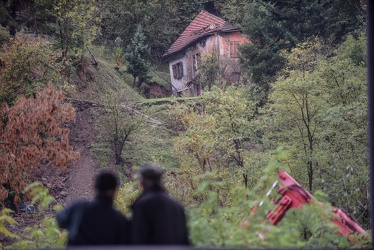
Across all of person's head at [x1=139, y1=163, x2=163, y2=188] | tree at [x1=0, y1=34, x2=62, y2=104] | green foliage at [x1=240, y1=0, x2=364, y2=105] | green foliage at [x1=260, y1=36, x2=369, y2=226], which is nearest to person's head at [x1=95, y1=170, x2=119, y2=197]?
person's head at [x1=139, y1=163, x2=163, y2=188]

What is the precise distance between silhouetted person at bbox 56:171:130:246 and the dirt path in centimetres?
1969

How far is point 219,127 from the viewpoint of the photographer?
21797mm

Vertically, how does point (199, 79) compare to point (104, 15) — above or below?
below

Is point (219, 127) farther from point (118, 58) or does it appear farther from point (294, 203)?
point (118, 58)

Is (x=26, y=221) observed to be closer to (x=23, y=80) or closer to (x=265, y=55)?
(x=23, y=80)

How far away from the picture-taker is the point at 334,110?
1991 centimetres

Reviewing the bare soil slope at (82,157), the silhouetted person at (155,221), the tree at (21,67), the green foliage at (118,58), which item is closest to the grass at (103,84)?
the green foliage at (118,58)

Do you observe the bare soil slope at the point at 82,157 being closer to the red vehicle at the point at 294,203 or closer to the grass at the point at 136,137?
the grass at the point at 136,137

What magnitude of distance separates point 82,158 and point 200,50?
780 inches

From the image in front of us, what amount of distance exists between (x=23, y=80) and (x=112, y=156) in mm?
6894

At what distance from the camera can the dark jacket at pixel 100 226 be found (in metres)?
5.62

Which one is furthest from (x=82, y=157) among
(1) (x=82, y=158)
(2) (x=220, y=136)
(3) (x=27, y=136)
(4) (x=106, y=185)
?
(4) (x=106, y=185)

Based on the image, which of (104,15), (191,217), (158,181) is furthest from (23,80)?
(104,15)

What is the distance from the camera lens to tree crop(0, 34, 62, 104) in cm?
2381
